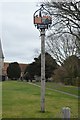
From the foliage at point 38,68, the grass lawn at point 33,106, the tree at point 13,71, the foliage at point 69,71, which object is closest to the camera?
the grass lawn at point 33,106

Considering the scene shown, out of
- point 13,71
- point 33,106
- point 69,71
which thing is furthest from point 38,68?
point 33,106

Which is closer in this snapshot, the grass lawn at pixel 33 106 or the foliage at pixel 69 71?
the grass lawn at pixel 33 106

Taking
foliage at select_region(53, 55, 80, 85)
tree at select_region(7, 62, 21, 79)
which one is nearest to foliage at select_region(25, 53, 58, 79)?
foliage at select_region(53, 55, 80, 85)

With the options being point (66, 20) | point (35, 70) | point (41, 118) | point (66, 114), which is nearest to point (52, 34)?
point (66, 20)

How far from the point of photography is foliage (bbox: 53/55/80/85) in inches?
2436

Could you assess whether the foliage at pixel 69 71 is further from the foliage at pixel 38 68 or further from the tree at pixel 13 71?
the tree at pixel 13 71

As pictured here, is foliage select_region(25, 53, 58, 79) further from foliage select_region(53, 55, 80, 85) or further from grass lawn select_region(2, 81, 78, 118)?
grass lawn select_region(2, 81, 78, 118)

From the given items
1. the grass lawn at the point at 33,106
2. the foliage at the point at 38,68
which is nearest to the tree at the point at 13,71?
the foliage at the point at 38,68

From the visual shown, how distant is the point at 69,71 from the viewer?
66812 millimetres

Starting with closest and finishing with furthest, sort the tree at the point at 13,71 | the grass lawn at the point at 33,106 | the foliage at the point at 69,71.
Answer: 1. the grass lawn at the point at 33,106
2. the foliage at the point at 69,71
3. the tree at the point at 13,71

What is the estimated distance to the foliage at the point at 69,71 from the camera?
61869 mm

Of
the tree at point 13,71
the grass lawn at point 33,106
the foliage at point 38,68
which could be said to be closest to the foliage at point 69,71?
the foliage at point 38,68

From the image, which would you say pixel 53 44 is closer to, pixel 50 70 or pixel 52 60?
pixel 52 60

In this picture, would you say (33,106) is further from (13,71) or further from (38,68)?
(13,71)
